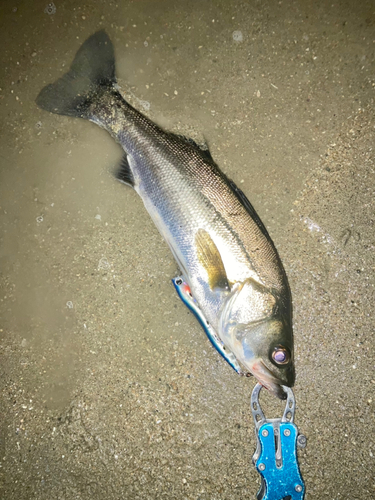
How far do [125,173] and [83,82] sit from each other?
2.69ft

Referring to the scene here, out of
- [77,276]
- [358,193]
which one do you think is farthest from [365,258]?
[77,276]

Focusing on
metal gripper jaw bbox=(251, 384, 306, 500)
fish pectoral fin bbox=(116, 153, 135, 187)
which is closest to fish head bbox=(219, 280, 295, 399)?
metal gripper jaw bbox=(251, 384, 306, 500)

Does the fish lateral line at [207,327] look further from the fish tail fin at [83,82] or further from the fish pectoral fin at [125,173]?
the fish tail fin at [83,82]

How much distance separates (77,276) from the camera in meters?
2.62

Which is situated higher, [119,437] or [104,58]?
[104,58]

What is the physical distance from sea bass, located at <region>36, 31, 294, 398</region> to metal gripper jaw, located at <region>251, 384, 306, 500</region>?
50cm

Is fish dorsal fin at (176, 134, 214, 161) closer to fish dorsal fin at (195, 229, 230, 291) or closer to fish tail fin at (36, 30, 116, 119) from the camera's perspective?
fish dorsal fin at (195, 229, 230, 291)

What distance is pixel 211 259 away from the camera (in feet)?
6.86

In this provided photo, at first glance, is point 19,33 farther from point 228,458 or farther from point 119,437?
point 228,458

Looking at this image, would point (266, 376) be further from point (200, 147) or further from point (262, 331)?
point (200, 147)

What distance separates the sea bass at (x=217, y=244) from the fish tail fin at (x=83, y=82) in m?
0.23

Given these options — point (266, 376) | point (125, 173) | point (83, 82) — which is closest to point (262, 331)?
point (266, 376)

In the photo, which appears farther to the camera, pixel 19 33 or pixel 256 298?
pixel 19 33

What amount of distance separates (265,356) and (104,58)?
104 inches
